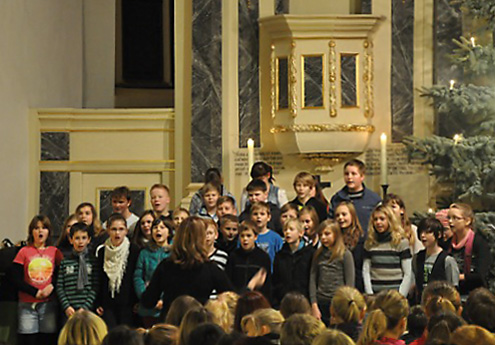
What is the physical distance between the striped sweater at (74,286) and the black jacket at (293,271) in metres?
1.35

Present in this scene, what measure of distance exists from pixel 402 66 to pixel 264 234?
5047mm

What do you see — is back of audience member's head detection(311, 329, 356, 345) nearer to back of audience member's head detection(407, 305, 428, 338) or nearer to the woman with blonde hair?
back of audience member's head detection(407, 305, 428, 338)

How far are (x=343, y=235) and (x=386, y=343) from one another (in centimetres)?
294

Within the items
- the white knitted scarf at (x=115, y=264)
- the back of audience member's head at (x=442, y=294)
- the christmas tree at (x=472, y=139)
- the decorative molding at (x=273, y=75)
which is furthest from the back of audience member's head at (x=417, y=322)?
the decorative molding at (x=273, y=75)

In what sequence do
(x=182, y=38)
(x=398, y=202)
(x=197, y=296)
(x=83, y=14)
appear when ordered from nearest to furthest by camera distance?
1. (x=197, y=296)
2. (x=398, y=202)
3. (x=182, y=38)
4. (x=83, y=14)

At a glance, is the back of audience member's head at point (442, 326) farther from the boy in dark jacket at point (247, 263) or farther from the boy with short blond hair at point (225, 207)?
the boy with short blond hair at point (225, 207)

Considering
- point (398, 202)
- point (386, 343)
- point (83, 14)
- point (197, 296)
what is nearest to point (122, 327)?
point (386, 343)

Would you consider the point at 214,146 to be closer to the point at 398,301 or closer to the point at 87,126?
the point at 87,126

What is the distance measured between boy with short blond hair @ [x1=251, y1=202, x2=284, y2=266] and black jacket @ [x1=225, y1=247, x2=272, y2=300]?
373 millimetres

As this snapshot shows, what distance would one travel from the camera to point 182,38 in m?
13.4

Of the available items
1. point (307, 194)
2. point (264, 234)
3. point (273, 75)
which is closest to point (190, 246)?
point (264, 234)

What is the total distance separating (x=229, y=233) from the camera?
8.44 meters

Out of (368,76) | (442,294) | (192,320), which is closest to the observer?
(192,320)

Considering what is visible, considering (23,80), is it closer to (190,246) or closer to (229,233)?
(229,233)
